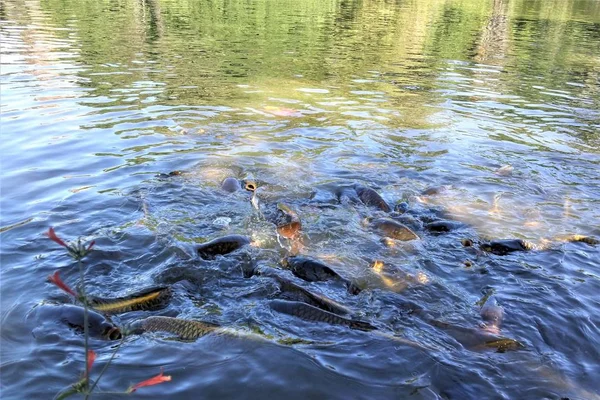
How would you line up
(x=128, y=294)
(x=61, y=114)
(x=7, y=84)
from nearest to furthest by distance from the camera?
(x=128, y=294)
(x=61, y=114)
(x=7, y=84)

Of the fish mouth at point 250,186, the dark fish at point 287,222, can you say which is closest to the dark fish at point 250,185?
the fish mouth at point 250,186

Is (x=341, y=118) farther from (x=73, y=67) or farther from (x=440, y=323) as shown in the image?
(x=73, y=67)

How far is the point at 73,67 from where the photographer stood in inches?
629

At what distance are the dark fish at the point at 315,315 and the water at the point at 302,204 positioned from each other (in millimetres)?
108

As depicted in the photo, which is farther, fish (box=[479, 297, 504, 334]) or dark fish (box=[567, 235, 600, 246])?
dark fish (box=[567, 235, 600, 246])

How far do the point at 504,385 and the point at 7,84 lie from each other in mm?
14527

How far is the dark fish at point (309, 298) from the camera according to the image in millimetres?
4891

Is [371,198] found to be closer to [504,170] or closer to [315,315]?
[315,315]

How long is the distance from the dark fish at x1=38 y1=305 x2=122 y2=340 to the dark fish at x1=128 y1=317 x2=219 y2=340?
18 cm

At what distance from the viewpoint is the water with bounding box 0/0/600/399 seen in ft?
13.9

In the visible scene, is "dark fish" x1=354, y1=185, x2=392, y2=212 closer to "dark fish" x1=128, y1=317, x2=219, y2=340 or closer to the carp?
the carp

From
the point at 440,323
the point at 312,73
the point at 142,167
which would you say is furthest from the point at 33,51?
the point at 440,323

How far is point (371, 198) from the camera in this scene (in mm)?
7332

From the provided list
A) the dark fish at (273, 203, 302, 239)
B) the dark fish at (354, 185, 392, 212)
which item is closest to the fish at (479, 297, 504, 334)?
the dark fish at (354, 185, 392, 212)
